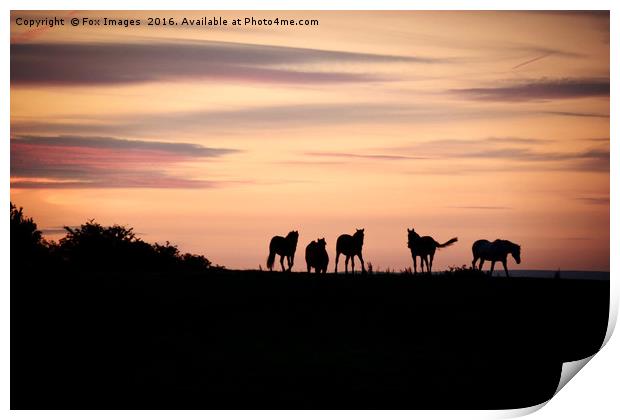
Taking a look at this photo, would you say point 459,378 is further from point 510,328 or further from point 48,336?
point 48,336

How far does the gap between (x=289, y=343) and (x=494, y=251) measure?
24.5 ft

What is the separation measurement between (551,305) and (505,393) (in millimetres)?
3415

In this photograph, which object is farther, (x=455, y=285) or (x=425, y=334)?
(x=455, y=285)

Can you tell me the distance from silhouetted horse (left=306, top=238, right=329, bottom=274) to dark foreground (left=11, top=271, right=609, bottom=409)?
554cm

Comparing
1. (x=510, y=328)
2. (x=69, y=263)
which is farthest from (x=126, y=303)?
(x=69, y=263)

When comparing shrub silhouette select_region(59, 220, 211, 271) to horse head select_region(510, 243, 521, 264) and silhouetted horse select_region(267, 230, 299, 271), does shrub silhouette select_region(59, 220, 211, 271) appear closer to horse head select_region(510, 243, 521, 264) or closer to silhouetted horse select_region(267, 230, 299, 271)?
silhouetted horse select_region(267, 230, 299, 271)

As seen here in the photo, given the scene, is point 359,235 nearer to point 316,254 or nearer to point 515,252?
point 316,254

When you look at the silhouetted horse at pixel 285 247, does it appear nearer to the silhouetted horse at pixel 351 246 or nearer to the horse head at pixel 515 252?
the silhouetted horse at pixel 351 246

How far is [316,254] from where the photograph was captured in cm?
2194

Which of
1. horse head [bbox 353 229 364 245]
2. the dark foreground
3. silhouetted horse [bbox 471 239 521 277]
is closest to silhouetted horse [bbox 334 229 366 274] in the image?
horse head [bbox 353 229 364 245]

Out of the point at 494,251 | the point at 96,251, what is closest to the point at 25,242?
the point at 96,251

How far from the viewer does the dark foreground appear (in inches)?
462

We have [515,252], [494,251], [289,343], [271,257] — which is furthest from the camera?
[271,257]

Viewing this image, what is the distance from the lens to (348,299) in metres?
15.3
